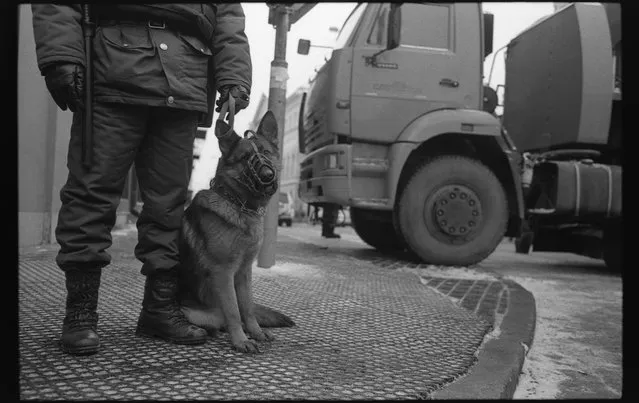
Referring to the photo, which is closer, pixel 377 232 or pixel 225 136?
pixel 225 136

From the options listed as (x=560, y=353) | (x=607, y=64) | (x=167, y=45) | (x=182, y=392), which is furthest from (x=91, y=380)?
(x=607, y=64)

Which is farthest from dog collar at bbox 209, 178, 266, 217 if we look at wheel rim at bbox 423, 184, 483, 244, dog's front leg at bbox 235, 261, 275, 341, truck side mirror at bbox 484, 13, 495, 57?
truck side mirror at bbox 484, 13, 495, 57

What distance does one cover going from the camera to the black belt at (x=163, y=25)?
87.6 inches

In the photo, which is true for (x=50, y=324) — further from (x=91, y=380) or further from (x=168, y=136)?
(x=168, y=136)

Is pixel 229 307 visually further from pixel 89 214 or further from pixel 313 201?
pixel 313 201

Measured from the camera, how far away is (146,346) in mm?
2291

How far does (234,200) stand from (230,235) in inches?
6.2

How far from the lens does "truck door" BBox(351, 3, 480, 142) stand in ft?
19.7

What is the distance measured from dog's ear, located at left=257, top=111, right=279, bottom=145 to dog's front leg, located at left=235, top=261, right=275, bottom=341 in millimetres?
588

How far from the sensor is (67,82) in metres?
2.06

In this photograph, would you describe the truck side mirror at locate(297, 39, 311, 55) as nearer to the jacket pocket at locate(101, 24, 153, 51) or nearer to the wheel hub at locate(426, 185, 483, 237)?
the wheel hub at locate(426, 185, 483, 237)

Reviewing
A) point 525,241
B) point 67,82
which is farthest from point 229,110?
point 525,241

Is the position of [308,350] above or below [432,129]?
below

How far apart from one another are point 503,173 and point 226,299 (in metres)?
4.94
